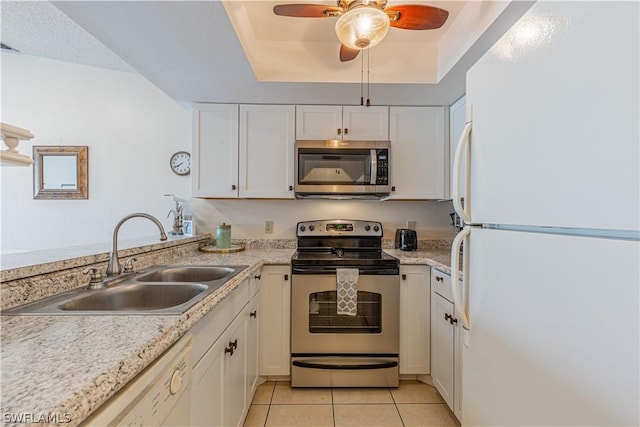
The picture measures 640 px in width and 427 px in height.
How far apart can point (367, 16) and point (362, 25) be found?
0.14 ft

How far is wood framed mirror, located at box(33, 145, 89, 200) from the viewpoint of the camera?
3.09 meters

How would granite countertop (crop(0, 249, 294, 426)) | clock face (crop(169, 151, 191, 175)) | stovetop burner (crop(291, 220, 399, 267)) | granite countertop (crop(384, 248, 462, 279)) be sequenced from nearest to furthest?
1. granite countertop (crop(0, 249, 294, 426))
2. granite countertop (crop(384, 248, 462, 279))
3. stovetop burner (crop(291, 220, 399, 267))
4. clock face (crop(169, 151, 191, 175))

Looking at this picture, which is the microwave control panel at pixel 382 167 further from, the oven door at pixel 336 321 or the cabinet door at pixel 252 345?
the cabinet door at pixel 252 345

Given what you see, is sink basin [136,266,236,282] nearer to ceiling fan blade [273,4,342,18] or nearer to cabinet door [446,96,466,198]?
ceiling fan blade [273,4,342,18]

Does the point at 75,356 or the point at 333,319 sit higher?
the point at 75,356

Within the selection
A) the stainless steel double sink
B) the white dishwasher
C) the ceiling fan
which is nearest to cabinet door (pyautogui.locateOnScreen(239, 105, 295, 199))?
the stainless steel double sink

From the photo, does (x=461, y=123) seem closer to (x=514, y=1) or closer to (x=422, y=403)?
(x=514, y=1)

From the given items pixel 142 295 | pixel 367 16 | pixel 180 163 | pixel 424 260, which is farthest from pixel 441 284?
pixel 180 163

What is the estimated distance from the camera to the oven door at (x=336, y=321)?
2.15m

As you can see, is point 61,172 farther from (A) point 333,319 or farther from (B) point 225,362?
(A) point 333,319

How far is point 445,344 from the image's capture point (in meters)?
1.94

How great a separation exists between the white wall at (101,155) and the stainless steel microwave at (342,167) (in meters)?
1.41

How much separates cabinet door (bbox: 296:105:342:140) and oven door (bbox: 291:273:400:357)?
1206 mm

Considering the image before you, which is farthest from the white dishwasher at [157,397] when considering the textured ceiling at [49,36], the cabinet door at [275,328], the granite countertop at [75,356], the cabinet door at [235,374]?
the textured ceiling at [49,36]
